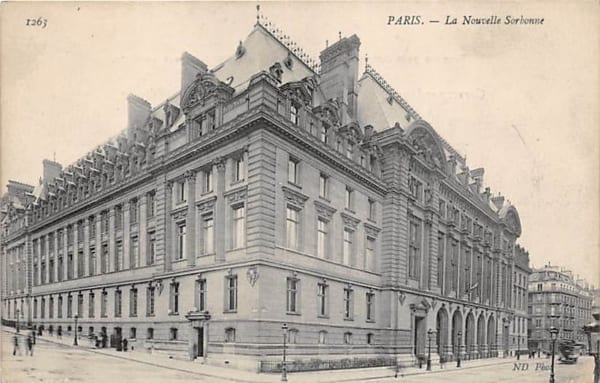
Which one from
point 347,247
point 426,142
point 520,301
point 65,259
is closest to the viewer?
point 347,247

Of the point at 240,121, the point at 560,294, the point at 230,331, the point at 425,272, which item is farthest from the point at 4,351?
the point at 560,294

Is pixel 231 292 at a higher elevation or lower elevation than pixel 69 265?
higher

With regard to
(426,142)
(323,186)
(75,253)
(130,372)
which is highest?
(426,142)

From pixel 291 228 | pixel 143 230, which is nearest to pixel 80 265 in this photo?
pixel 143 230

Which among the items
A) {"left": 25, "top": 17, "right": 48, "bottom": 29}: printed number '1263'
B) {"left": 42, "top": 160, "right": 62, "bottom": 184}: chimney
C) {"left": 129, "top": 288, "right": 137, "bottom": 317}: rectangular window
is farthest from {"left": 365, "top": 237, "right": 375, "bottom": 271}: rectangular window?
{"left": 25, "top": 17, "right": 48, "bottom": 29}: printed number '1263'

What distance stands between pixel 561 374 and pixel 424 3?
26.1 meters

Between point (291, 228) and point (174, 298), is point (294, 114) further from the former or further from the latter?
point (174, 298)

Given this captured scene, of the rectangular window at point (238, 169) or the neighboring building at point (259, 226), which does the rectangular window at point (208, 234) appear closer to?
the neighboring building at point (259, 226)

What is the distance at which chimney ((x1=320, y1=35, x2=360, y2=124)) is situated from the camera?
37.6 meters

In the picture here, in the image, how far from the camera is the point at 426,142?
141 feet

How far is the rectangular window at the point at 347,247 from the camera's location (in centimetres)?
3372

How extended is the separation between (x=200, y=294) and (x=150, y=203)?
9229 mm

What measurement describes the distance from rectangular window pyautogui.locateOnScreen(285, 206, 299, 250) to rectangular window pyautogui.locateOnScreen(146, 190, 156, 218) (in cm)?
1157

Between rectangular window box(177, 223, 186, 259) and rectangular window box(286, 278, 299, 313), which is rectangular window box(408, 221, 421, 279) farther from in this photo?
rectangular window box(177, 223, 186, 259)
